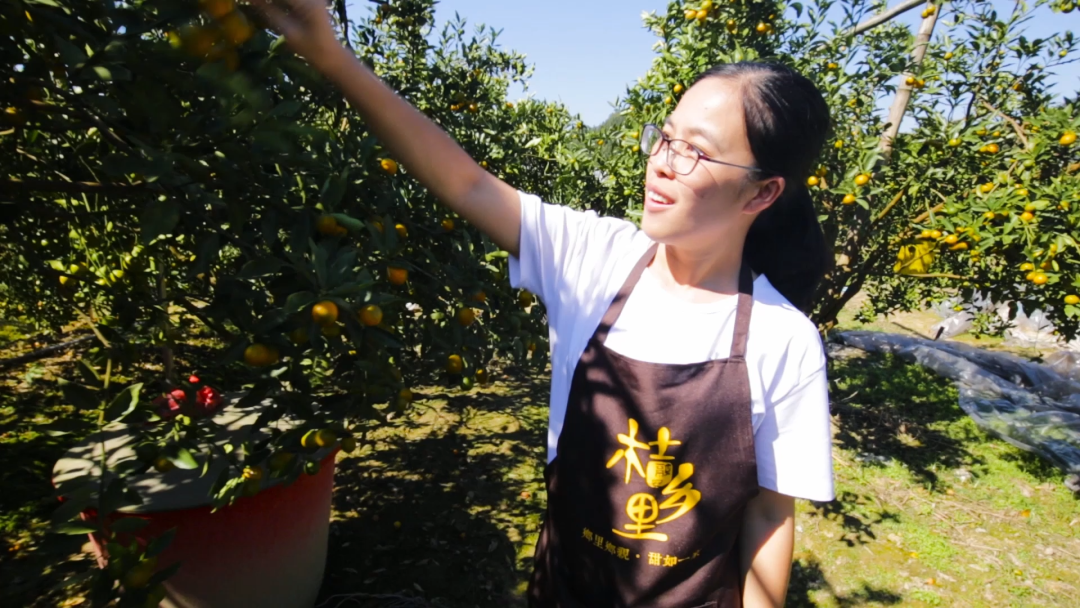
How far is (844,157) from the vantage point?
126 inches

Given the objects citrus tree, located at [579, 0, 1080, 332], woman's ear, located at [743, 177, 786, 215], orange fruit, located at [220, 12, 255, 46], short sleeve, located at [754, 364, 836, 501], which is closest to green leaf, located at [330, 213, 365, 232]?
orange fruit, located at [220, 12, 255, 46]

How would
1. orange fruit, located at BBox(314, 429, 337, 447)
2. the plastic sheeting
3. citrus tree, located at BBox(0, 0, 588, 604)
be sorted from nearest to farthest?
citrus tree, located at BBox(0, 0, 588, 604)
orange fruit, located at BBox(314, 429, 337, 447)
the plastic sheeting

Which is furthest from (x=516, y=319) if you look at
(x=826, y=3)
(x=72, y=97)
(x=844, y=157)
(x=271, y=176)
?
(x=826, y=3)

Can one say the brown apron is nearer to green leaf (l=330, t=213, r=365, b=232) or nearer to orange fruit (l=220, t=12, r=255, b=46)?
green leaf (l=330, t=213, r=365, b=232)

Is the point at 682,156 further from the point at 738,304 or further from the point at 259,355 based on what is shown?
the point at 259,355

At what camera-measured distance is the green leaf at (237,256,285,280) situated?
106cm

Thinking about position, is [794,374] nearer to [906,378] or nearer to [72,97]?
[72,97]

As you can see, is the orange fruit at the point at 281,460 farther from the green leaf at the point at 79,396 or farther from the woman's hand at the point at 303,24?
the woman's hand at the point at 303,24

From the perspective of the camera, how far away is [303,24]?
0.88 metres

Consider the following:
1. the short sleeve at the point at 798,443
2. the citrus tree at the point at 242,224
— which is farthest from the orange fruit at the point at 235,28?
the short sleeve at the point at 798,443

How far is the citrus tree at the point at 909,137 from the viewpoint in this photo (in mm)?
2902

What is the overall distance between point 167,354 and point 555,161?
238 cm

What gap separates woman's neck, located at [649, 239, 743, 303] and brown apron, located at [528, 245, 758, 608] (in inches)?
1.2

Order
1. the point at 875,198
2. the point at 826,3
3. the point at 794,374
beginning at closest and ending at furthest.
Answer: the point at 794,374
the point at 826,3
the point at 875,198
